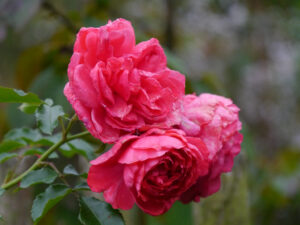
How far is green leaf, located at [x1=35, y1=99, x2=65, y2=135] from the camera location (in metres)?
0.49

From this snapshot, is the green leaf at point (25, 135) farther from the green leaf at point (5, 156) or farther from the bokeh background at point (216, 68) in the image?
the bokeh background at point (216, 68)

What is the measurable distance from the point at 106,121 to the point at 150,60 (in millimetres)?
85

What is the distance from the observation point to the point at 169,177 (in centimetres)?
42

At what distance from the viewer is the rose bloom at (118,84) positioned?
414 mm

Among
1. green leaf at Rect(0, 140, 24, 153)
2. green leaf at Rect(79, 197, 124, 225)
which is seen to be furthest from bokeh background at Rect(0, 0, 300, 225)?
green leaf at Rect(79, 197, 124, 225)

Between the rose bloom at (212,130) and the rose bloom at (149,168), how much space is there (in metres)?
0.04

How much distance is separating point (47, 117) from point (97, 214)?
0.13 metres

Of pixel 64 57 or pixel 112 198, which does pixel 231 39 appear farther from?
pixel 112 198

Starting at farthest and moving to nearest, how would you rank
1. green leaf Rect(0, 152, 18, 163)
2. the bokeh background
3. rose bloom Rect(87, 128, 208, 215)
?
the bokeh background < green leaf Rect(0, 152, 18, 163) < rose bloom Rect(87, 128, 208, 215)

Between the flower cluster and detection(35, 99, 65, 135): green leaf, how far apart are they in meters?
0.06

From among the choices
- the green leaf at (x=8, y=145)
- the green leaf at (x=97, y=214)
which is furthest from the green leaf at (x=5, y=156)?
the green leaf at (x=97, y=214)

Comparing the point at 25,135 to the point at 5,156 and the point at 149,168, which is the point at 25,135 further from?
the point at 149,168

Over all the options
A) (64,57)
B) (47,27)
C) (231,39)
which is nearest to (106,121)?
(64,57)

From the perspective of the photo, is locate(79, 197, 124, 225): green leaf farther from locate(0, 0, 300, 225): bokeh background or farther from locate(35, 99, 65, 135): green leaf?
locate(0, 0, 300, 225): bokeh background
